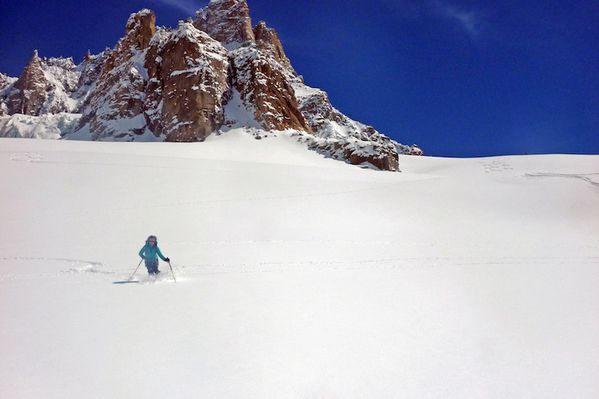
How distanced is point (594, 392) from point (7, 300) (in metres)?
9.45

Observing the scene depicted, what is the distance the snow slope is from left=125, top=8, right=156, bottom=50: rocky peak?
84.1m

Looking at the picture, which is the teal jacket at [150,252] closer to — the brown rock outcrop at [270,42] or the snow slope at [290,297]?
the snow slope at [290,297]

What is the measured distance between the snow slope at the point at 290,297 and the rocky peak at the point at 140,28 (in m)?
84.1

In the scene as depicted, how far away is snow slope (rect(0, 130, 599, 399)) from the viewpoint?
4598 mm

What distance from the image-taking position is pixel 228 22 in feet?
352

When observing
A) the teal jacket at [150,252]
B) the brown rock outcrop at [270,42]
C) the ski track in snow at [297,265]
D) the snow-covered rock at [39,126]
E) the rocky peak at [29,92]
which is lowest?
the ski track in snow at [297,265]

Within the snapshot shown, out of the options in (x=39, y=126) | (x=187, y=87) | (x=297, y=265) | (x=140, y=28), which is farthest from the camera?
(x=39, y=126)

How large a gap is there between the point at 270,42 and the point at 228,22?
16407 millimetres

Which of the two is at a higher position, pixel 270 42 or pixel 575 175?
pixel 270 42

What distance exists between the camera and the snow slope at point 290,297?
181 inches

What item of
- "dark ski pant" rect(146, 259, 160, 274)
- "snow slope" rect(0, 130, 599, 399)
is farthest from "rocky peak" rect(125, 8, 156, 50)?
"dark ski pant" rect(146, 259, 160, 274)

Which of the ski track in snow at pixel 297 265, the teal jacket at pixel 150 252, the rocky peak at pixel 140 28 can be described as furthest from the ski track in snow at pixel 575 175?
the rocky peak at pixel 140 28

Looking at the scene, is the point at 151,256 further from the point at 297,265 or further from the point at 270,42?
the point at 270,42

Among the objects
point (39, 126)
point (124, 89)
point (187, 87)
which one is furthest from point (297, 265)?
point (39, 126)
